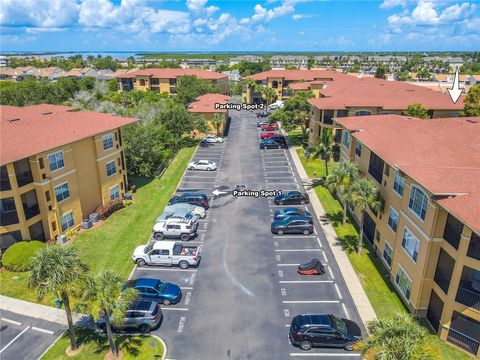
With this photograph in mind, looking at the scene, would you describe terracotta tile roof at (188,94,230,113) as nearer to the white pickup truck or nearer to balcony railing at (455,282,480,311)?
the white pickup truck

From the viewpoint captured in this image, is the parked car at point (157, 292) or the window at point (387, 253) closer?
the parked car at point (157, 292)

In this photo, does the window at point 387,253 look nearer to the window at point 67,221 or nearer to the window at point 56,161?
the window at point 67,221

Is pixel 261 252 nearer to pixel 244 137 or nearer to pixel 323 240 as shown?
pixel 323 240

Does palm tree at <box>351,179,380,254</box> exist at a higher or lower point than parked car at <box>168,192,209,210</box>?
higher

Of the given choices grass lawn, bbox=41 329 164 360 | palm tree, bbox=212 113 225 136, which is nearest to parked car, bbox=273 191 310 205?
grass lawn, bbox=41 329 164 360

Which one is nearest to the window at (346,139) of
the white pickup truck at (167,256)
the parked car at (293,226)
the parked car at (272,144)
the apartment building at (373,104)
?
the parked car at (293,226)
